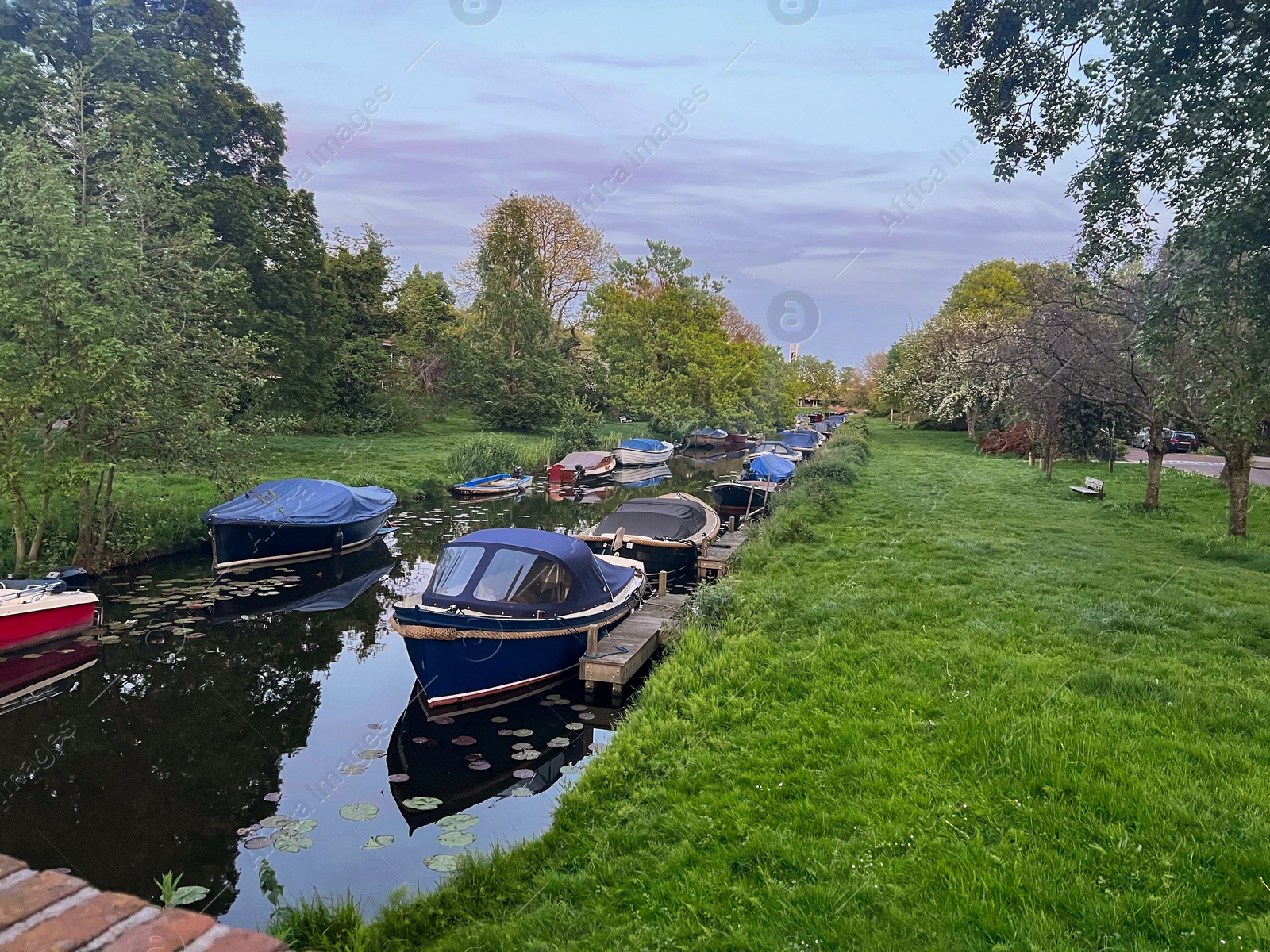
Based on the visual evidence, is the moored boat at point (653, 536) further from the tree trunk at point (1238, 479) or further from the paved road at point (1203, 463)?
the paved road at point (1203, 463)

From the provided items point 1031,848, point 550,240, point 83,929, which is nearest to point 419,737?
point 83,929

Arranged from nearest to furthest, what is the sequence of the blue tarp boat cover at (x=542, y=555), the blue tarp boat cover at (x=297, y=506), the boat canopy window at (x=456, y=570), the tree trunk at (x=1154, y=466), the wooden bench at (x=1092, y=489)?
the blue tarp boat cover at (x=542, y=555) → the boat canopy window at (x=456, y=570) → the blue tarp boat cover at (x=297, y=506) → the tree trunk at (x=1154, y=466) → the wooden bench at (x=1092, y=489)

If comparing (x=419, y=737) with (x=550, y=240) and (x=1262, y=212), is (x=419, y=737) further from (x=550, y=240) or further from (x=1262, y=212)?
→ (x=550, y=240)

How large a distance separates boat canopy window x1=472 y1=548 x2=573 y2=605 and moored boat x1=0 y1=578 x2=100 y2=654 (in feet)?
23.0

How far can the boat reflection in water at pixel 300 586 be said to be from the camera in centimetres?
1455

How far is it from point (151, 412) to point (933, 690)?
608 inches

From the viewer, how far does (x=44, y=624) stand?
11.6 meters

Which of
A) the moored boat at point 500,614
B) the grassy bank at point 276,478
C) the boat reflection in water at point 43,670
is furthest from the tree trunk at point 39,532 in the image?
the moored boat at point 500,614

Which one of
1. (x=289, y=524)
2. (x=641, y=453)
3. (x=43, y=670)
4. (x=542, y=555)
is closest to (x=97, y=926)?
(x=542, y=555)

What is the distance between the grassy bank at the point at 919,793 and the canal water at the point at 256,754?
154 cm

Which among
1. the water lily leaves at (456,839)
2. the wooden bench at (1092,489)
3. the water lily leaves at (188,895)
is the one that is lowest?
the water lily leaves at (456,839)

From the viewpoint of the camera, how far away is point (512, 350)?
163ft

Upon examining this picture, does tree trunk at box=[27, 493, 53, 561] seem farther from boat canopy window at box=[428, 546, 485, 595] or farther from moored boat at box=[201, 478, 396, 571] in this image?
boat canopy window at box=[428, 546, 485, 595]

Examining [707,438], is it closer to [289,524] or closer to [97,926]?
[289,524]
